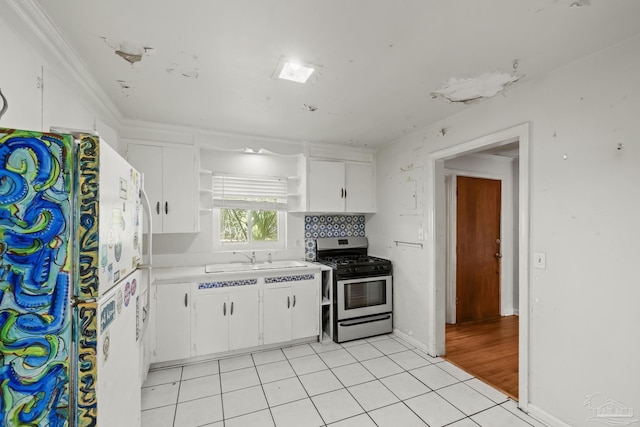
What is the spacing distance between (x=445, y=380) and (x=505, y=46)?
102 inches

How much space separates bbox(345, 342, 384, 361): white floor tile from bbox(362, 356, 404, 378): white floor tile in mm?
75

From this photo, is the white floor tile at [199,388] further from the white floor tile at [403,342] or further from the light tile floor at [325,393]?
the white floor tile at [403,342]

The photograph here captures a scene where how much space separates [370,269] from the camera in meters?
3.46

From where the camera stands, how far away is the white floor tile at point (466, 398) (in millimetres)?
2141

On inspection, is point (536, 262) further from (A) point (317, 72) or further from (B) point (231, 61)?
(B) point (231, 61)

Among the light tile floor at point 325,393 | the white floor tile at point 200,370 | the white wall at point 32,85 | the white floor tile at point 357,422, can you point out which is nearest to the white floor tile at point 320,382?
the light tile floor at point 325,393

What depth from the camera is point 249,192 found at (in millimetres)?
3529

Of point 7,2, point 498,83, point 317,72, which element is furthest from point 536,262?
point 7,2

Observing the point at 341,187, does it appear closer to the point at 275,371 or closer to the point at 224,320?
the point at 224,320

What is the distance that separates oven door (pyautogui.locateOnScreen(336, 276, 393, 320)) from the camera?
10.8 ft

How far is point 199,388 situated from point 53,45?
8.46 feet

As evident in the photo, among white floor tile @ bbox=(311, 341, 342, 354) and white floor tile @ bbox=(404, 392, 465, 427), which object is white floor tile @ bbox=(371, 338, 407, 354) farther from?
white floor tile @ bbox=(404, 392, 465, 427)

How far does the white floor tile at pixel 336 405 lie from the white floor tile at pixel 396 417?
132mm

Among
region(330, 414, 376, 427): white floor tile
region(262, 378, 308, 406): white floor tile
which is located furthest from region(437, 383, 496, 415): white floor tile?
region(262, 378, 308, 406): white floor tile
